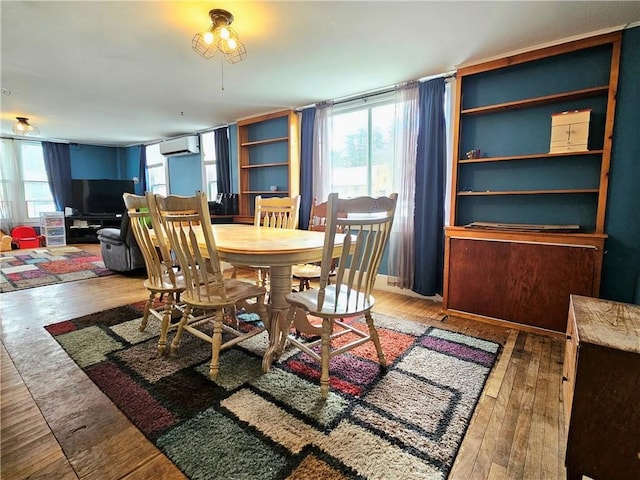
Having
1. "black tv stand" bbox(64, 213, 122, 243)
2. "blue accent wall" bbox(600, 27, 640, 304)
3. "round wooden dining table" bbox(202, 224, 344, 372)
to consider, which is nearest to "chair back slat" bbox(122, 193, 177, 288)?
"round wooden dining table" bbox(202, 224, 344, 372)

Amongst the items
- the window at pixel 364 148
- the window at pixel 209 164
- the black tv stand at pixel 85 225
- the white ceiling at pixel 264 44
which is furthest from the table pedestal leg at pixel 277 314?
the black tv stand at pixel 85 225

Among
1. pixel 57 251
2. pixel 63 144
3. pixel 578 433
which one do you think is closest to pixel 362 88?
pixel 578 433

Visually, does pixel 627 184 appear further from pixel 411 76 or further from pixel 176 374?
pixel 176 374

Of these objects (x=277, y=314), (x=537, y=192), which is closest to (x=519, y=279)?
(x=537, y=192)

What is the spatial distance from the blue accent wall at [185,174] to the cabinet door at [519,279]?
5085mm

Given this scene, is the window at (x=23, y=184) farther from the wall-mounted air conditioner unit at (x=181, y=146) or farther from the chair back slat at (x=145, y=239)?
the chair back slat at (x=145, y=239)

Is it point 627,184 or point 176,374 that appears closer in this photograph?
point 176,374

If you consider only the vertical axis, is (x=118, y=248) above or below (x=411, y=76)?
below

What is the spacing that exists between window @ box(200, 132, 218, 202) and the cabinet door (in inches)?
178

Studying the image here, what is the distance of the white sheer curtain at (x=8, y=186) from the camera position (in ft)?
20.9

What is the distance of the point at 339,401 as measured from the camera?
1565 mm

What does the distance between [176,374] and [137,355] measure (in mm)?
413

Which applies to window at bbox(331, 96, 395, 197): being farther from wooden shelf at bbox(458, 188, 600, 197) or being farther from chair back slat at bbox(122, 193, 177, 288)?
chair back slat at bbox(122, 193, 177, 288)

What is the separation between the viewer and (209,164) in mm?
5859
